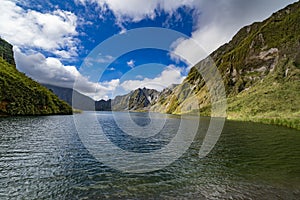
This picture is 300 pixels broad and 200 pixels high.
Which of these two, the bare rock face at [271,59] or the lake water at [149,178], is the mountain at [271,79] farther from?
the lake water at [149,178]

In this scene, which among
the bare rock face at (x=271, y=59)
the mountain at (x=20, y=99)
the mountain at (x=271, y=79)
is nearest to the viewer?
the mountain at (x=271, y=79)

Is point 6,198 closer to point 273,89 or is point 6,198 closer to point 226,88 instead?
point 273,89

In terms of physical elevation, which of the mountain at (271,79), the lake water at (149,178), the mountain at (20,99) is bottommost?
the lake water at (149,178)

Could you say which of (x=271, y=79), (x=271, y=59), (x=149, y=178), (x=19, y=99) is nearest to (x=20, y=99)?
(x=19, y=99)

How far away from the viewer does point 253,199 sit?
1485 cm

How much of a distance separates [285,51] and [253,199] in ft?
582

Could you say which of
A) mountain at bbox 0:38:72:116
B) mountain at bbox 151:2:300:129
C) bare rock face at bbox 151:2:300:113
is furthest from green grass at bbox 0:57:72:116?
bare rock face at bbox 151:2:300:113

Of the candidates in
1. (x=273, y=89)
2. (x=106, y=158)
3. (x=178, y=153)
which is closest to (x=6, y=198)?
(x=106, y=158)

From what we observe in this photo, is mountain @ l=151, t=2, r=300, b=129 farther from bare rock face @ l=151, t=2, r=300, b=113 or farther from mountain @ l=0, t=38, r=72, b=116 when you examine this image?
mountain @ l=0, t=38, r=72, b=116

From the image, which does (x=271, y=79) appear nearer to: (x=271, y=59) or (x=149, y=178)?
(x=271, y=59)

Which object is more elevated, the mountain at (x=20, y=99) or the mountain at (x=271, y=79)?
the mountain at (x=271, y=79)

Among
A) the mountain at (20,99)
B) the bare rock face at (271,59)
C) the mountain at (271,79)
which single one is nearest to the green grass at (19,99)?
the mountain at (20,99)

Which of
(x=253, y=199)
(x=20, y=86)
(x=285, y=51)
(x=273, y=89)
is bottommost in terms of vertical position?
(x=253, y=199)

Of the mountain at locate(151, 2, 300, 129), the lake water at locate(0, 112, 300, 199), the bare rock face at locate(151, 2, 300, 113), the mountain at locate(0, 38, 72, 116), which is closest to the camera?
the lake water at locate(0, 112, 300, 199)
